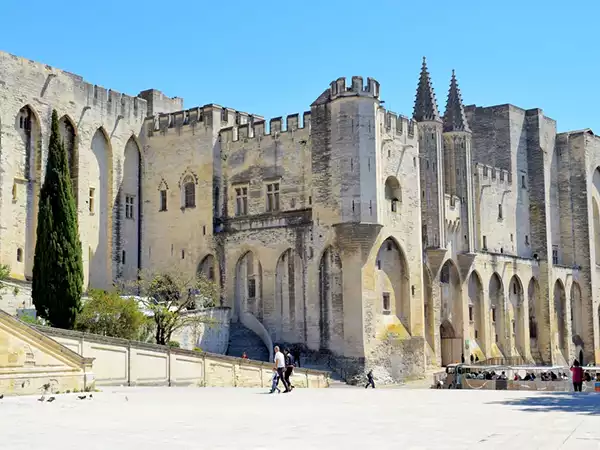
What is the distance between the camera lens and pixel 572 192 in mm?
60562

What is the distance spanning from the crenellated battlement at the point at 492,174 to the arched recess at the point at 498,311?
18.9 feet

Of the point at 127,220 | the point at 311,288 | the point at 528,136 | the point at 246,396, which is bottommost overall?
the point at 246,396

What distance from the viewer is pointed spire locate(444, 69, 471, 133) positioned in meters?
48.1

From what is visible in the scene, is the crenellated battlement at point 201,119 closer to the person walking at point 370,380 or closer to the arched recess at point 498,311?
the person walking at point 370,380

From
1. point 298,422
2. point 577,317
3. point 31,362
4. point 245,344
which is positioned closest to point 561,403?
point 298,422

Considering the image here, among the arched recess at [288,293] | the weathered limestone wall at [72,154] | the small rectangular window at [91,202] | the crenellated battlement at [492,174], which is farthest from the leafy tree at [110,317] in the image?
the crenellated battlement at [492,174]

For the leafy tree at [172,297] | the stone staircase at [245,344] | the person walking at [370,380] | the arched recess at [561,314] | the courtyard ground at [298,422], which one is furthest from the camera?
the arched recess at [561,314]

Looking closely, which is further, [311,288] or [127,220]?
[127,220]

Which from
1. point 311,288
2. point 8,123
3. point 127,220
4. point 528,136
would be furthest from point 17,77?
point 528,136

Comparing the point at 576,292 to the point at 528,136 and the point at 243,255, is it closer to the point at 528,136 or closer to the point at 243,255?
the point at 528,136

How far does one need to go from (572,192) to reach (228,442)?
52.1 meters

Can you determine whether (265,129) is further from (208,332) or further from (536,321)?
(536,321)

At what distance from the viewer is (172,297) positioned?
126 feet

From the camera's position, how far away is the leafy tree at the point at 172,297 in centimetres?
3359
